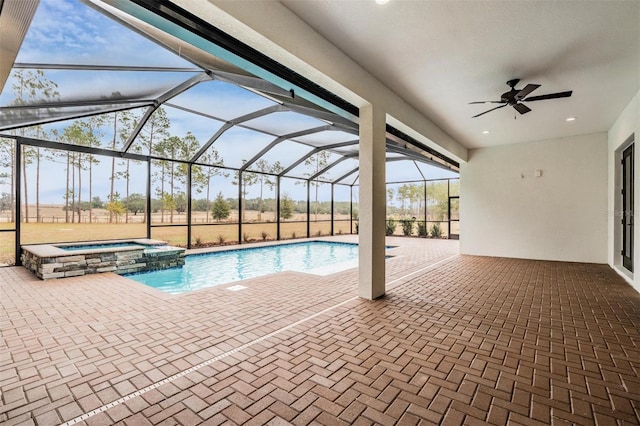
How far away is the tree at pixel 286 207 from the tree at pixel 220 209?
2300 millimetres

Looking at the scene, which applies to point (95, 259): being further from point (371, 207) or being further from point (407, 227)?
point (407, 227)

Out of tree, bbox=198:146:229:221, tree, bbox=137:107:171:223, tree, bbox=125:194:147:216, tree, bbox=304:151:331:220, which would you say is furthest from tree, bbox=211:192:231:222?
tree, bbox=304:151:331:220

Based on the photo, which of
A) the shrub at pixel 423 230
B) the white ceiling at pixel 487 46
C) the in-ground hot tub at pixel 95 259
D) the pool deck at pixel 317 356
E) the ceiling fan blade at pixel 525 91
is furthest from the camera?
the shrub at pixel 423 230

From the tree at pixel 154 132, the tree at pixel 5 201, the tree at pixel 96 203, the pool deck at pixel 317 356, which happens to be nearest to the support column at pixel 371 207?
the pool deck at pixel 317 356

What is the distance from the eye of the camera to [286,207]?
40.8ft

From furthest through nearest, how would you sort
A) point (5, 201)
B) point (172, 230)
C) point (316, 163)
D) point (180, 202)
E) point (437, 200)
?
1. point (437, 200)
2. point (316, 163)
3. point (180, 202)
4. point (172, 230)
5. point (5, 201)

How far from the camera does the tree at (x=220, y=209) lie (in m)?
10.4

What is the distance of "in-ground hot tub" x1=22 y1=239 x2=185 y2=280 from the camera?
5.12m

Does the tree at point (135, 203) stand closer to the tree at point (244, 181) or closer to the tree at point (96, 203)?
the tree at point (96, 203)

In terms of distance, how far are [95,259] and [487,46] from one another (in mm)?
7203

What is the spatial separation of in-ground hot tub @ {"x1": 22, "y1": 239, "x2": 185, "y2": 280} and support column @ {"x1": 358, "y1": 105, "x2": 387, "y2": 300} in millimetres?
4813

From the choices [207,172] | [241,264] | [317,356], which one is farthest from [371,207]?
[207,172]

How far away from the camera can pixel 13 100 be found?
494cm

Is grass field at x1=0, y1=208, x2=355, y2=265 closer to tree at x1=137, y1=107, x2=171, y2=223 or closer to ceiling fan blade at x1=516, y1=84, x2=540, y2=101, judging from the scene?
tree at x1=137, y1=107, x2=171, y2=223
